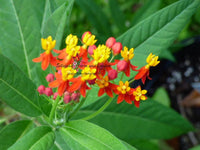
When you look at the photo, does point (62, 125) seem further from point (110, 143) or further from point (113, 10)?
point (113, 10)

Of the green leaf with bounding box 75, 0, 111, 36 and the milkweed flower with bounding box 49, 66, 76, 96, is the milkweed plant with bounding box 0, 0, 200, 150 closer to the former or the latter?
the milkweed flower with bounding box 49, 66, 76, 96

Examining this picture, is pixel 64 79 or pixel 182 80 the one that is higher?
pixel 64 79

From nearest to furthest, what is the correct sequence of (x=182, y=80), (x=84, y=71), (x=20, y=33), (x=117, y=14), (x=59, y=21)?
(x=84, y=71) → (x=59, y=21) → (x=20, y=33) → (x=117, y=14) → (x=182, y=80)

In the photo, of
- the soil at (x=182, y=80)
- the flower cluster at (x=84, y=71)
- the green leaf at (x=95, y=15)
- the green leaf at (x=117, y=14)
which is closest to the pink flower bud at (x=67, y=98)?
the flower cluster at (x=84, y=71)

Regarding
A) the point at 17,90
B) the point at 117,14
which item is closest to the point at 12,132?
the point at 17,90

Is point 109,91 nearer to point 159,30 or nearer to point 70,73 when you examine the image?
point 70,73

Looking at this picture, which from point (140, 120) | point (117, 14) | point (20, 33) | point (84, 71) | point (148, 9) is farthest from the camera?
point (117, 14)
